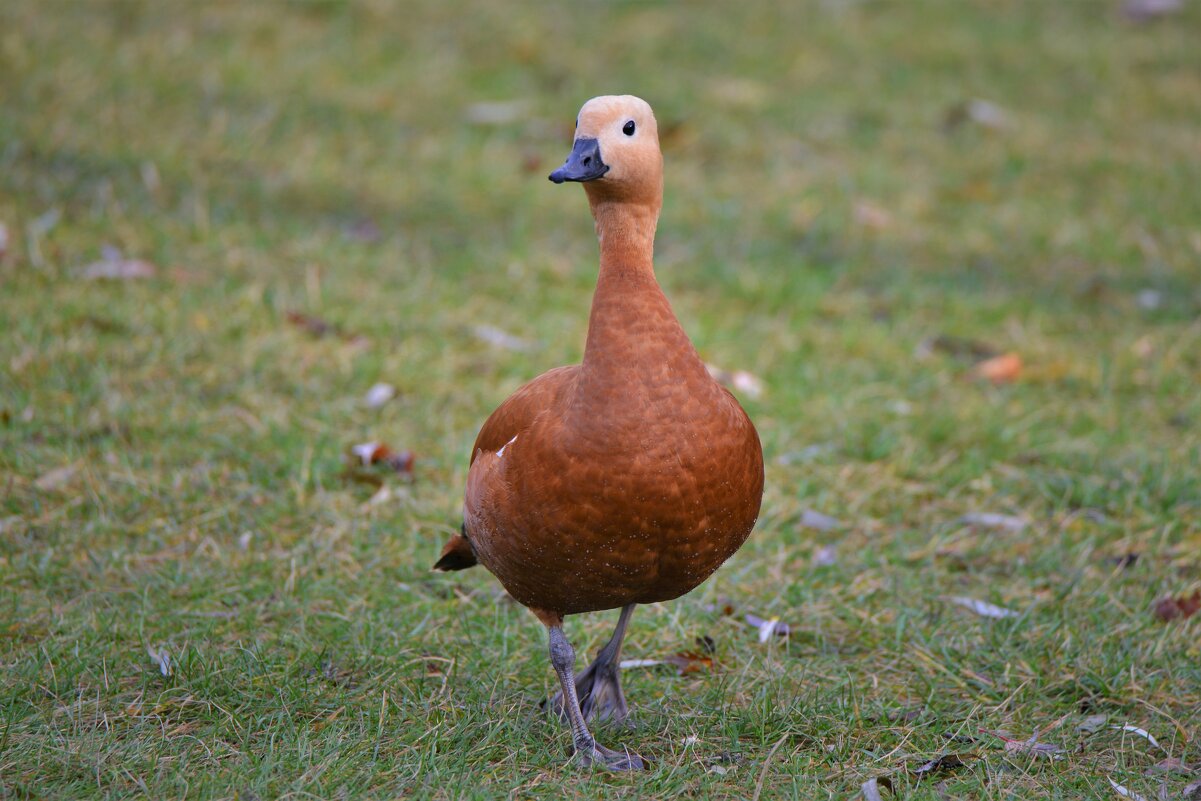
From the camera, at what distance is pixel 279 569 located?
392 centimetres

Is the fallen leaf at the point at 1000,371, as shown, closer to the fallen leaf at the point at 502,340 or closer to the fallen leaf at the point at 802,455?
the fallen leaf at the point at 802,455

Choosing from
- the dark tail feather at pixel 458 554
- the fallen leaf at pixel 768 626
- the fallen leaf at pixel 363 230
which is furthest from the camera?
the fallen leaf at pixel 363 230

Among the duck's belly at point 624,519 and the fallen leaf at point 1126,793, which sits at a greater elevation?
the duck's belly at point 624,519

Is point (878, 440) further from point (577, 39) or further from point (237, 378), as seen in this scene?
point (577, 39)

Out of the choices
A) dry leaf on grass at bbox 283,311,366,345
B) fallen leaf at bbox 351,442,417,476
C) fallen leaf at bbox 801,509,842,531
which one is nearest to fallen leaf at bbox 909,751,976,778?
fallen leaf at bbox 801,509,842,531

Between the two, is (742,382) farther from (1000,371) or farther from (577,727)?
(577,727)

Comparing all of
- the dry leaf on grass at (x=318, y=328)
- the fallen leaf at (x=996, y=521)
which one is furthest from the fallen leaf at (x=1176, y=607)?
the dry leaf on grass at (x=318, y=328)

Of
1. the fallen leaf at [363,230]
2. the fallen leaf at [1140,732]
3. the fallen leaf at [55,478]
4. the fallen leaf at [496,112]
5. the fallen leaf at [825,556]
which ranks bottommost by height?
the fallen leaf at [825,556]

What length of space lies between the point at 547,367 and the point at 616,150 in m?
2.48

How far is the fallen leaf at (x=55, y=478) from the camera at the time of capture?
415 centimetres

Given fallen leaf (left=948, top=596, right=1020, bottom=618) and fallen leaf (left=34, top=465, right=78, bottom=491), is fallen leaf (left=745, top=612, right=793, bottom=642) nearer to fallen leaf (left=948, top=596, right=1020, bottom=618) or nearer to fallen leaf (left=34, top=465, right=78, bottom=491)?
fallen leaf (left=948, top=596, right=1020, bottom=618)

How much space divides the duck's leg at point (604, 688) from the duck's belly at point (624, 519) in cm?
32

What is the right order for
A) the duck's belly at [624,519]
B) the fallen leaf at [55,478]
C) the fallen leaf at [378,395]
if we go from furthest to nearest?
the fallen leaf at [378,395] < the fallen leaf at [55,478] < the duck's belly at [624,519]

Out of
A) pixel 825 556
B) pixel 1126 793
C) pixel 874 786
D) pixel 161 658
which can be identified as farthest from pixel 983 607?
pixel 161 658
